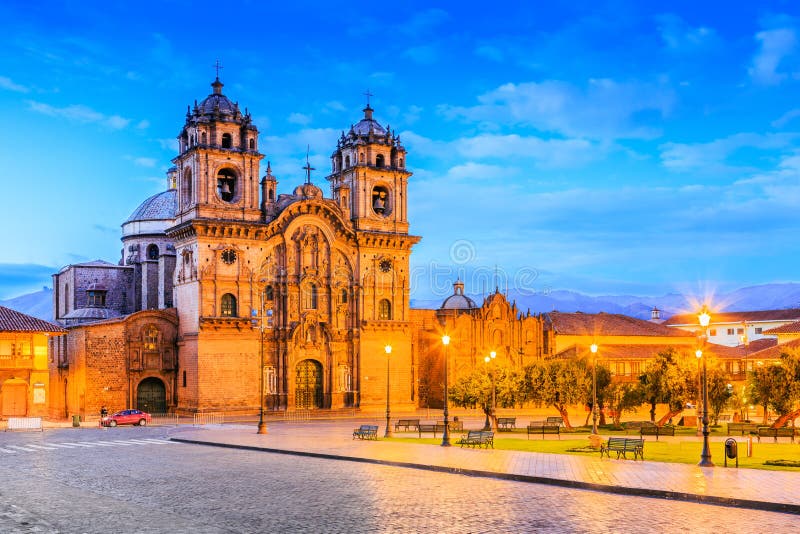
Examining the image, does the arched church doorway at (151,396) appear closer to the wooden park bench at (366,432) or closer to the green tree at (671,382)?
the wooden park bench at (366,432)

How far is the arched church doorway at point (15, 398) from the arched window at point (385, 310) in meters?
25.5

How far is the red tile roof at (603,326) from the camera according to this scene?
83.9 metres

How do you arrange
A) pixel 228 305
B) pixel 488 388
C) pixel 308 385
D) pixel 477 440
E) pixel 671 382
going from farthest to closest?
pixel 308 385 < pixel 228 305 < pixel 488 388 < pixel 671 382 < pixel 477 440

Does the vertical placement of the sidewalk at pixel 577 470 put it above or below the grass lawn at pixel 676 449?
above

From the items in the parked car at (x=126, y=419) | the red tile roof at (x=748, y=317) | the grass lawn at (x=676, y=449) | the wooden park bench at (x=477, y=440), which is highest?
the red tile roof at (x=748, y=317)

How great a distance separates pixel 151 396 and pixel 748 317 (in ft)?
261

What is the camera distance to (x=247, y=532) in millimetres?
17469

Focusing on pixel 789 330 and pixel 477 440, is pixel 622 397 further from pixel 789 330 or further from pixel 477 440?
pixel 789 330

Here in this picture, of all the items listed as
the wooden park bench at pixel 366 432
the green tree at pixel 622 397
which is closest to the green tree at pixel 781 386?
the green tree at pixel 622 397

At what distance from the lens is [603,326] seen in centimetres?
8669

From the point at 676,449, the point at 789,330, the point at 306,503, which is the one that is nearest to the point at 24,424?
the point at 676,449

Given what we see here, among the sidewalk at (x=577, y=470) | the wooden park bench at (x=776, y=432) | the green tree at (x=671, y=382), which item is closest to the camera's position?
the sidewalk at (x=577, y=470)

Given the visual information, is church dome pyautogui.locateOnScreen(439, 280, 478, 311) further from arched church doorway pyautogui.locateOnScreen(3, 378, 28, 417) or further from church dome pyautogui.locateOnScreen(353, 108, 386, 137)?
arched church doorway pyautogui.locateOnScreen(3, 378, 28, 417)

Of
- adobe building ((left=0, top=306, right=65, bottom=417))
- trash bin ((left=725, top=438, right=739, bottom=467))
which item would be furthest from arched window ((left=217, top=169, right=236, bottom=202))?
trash bin ((left=725, top=438, right=739, bottom=467))
